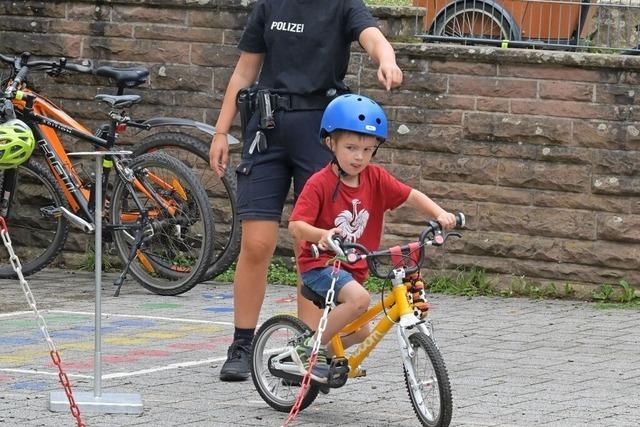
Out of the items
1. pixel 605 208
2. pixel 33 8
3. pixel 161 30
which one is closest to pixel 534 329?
pixel 605 208

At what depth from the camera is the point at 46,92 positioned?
456 inches

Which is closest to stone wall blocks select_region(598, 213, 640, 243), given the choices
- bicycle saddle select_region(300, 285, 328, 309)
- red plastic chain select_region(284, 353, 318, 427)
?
bicycle saddle select_region(300, 285, 328, 309)

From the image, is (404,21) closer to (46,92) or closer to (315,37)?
(46,92)

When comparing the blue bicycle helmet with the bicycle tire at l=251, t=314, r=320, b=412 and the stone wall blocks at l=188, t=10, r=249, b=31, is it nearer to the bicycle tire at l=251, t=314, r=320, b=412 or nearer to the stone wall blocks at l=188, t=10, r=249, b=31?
the bicycle tire at l=251, t=314, r=320, b=412

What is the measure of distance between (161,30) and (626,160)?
11.9 ft

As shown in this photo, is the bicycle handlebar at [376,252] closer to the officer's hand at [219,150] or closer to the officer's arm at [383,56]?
the officer's arm at [383,56]

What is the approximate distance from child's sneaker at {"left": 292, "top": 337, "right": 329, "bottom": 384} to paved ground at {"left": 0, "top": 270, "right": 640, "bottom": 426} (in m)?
0.21

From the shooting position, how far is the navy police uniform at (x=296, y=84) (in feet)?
23.5

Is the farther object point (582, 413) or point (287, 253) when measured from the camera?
point (287, 253)

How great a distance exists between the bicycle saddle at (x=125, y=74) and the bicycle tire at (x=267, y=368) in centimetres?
421

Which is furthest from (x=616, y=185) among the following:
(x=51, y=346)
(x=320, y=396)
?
(x=51, y=346)

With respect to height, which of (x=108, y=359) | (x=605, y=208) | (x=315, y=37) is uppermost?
(x=315, y=37)

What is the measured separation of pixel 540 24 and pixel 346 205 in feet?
16.5

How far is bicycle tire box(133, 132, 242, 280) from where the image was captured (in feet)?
34.4
